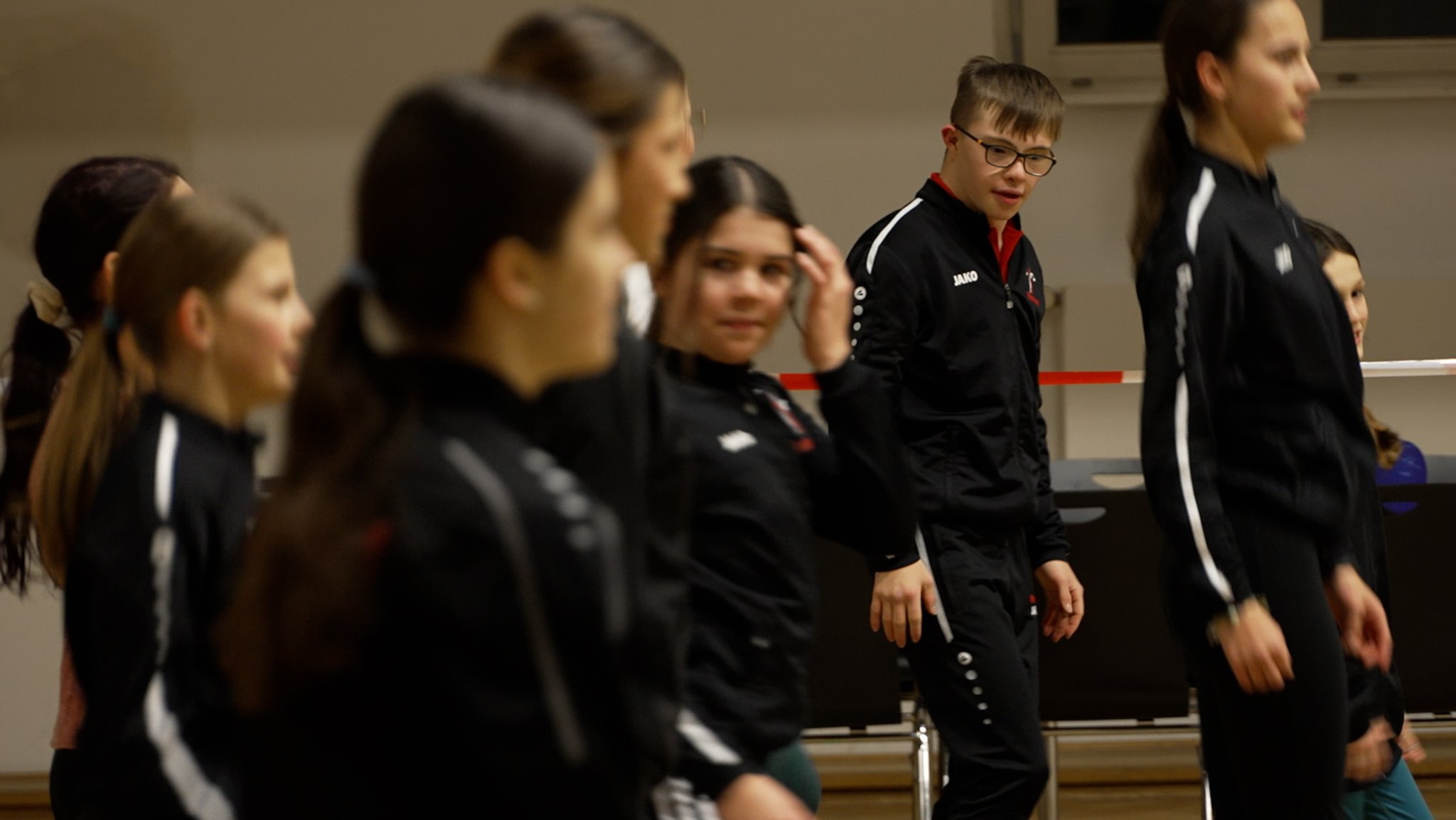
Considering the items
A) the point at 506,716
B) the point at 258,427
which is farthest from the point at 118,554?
→ the point at 506,716

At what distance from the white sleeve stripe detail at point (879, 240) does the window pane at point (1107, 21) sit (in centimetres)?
275

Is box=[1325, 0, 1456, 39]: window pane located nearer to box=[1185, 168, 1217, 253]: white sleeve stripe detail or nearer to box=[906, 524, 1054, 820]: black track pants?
box=[906, 524, 1054, 820]: black track pants

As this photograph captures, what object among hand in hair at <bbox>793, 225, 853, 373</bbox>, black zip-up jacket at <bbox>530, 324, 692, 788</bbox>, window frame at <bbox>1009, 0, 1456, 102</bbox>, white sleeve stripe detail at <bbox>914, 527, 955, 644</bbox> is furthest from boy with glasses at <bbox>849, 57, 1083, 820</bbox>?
window frame at <bbox>1009, 0, 1456, 102</bbox>

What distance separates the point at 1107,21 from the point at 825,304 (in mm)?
3905

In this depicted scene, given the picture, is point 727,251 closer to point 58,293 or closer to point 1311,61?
point 58,293

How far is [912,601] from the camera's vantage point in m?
2.35

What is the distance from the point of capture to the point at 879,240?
285 cm

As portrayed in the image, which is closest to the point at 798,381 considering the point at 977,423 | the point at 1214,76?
the point at 977,423

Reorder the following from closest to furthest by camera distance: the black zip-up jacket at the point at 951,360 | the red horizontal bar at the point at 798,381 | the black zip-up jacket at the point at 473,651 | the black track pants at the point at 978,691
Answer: the black zip-up jacket at the point at 473,651 → the black track pants at the point at 978,691 → the black zip-up jacket at the point at 951,360 → the red horizontal bar at the point at 798,381

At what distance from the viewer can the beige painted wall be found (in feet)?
16.4

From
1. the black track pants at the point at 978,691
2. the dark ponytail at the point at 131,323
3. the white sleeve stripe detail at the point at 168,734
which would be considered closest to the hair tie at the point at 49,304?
the dark ponytail at the point at 131,323

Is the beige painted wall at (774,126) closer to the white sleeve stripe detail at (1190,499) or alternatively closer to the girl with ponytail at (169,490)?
the white sleeve stripe detail at (1190,499)

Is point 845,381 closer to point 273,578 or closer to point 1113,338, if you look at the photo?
point 273,578

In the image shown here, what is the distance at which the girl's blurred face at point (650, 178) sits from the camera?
4.43ft
